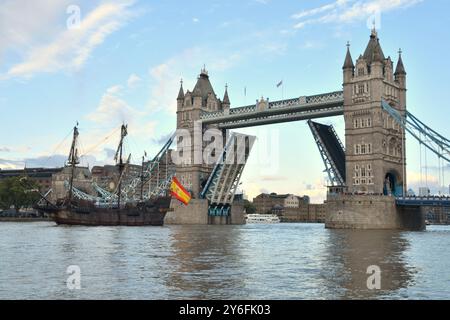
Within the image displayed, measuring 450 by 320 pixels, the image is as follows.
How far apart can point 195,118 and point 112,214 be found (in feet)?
79.3

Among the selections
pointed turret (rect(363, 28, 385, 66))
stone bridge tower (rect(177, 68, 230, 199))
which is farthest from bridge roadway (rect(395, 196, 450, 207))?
stone bridge tower (rect(177, 68, 230, 199))

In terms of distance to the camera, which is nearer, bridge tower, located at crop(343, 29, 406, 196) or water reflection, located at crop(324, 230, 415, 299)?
water reflection, located at crop(324, 230, 415, 299)

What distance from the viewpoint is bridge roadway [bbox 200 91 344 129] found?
289 feet

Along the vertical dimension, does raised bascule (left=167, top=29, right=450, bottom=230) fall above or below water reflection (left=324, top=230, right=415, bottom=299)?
above

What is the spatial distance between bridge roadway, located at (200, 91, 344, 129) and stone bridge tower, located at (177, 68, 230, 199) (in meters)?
2.08

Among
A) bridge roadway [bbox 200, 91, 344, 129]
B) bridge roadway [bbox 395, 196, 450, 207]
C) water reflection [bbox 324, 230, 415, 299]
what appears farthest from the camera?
bridge roadway [bbox 200, 91, 344, 129]

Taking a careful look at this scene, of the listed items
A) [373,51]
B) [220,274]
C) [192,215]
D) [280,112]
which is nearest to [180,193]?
[192,215]

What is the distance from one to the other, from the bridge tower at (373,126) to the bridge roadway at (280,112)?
4.41 metres

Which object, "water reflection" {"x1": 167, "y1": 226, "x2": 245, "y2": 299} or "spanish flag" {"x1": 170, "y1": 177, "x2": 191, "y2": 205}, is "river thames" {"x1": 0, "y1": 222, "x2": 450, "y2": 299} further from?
"spanish flag" {"x1": 170, "y1": 177, "x2": 191, "y2": 205}

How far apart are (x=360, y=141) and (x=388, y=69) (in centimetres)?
1178

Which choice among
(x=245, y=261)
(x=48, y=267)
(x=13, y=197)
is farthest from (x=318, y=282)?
(x=13, y=197)

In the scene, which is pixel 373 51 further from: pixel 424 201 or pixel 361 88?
pixel 424 201

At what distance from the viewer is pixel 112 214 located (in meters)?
102

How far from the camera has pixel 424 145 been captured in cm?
7644
